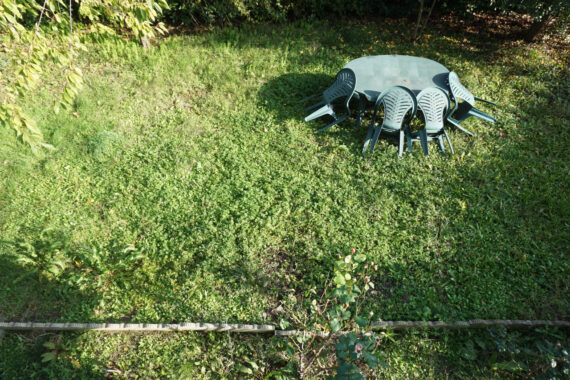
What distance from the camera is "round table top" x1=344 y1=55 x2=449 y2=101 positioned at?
18.8ft

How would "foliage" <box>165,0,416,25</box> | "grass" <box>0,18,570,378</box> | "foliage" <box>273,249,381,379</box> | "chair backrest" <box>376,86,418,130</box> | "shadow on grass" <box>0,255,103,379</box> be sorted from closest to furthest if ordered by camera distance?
1. "foliage" <box>273,249,381,379</box>
2. "shadow on grass" <box>0,255,103,379</box>
3. "grass" <box>0,18,570,378</box>
4. "chair backrest" <box>376,86,418,130</box>
5. "foliage" <box>165,0,416,25</box>

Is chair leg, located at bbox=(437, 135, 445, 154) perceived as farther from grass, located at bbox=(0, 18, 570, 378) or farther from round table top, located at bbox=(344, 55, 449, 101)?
round table top, located at bbox=(344, 55, 449, 101)

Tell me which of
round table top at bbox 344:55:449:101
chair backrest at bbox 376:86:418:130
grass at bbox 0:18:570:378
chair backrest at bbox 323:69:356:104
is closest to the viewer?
grass at bbox 0:18:570:378

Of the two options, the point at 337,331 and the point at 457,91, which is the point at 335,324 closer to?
the point at 337,331

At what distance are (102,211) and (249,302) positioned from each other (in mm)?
2483

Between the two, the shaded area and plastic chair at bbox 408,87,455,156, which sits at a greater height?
plastic chair at bbox 408,87,455,156

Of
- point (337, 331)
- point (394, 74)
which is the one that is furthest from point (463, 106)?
point (337, 331)

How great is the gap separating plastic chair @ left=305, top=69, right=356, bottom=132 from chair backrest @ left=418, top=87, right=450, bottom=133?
3.56ft

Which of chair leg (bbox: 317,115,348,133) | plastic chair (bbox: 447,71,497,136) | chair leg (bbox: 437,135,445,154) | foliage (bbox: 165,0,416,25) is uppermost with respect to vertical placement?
foliage (bbox: 165,0,416,25)

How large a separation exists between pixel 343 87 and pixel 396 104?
3.17 ft

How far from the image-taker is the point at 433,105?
528cm

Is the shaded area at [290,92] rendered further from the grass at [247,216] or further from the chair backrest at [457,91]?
the chair backrest at [457,91]

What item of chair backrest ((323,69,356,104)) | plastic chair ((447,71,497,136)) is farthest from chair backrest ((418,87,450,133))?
chair backrest ((323,69,356,104))

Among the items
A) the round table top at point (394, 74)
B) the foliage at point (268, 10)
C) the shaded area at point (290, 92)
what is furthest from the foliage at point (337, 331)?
the foliage at point (268, 10)
